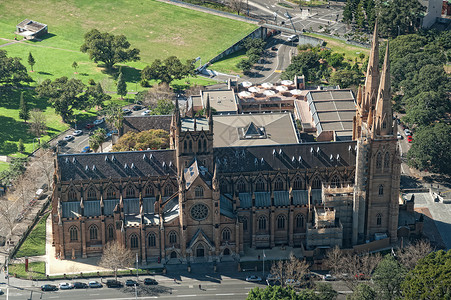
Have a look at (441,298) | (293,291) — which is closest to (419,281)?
(441,298)

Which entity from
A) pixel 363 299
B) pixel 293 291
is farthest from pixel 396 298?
pixel 293 291

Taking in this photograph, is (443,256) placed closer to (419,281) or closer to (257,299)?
(419,281)

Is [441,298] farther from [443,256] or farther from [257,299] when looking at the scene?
[257,299]

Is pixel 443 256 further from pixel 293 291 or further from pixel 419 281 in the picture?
pixel 293 291

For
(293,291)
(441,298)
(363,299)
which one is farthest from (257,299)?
(441,298)
